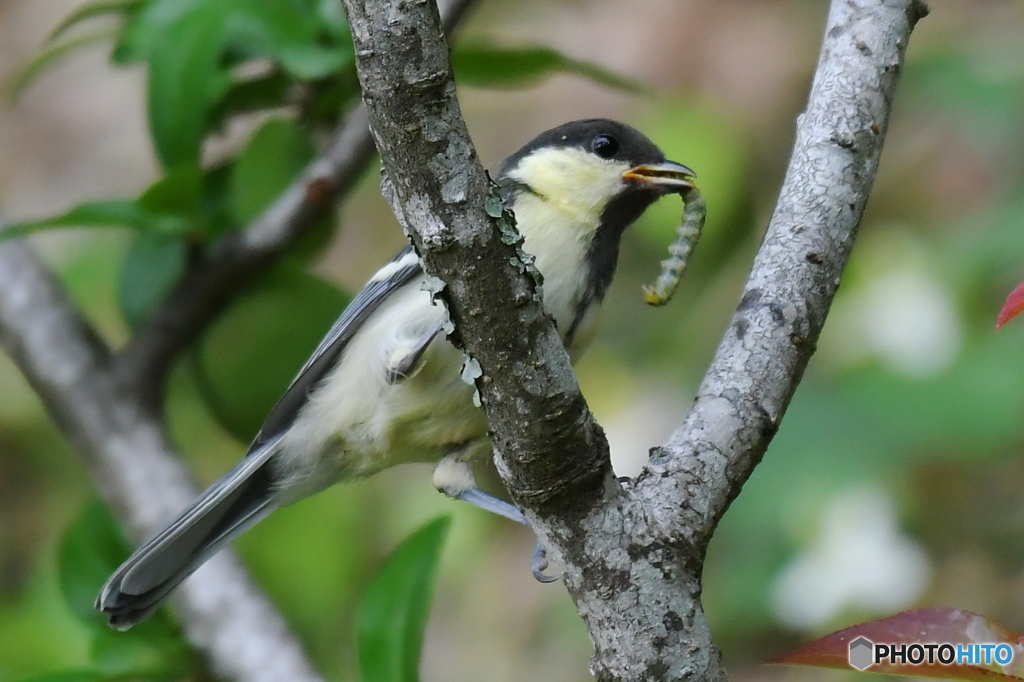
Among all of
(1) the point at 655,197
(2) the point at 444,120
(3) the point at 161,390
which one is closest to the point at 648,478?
(2) the point at 444,120

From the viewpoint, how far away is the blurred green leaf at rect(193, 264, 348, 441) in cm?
200

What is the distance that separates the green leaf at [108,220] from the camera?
1.86 metres

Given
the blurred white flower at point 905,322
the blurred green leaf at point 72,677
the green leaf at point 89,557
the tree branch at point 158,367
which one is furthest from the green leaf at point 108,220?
the blurred white flower at point 905,322

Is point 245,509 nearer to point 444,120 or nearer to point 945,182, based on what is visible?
point 444,120

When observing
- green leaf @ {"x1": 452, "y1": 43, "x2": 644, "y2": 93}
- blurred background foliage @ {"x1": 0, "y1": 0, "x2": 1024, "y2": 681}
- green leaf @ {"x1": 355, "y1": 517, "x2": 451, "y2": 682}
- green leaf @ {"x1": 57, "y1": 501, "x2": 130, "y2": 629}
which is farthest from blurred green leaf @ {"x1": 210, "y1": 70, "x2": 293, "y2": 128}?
green leaf @ {"x1": 355, "y1": 517, "x2": 451, "y2": 682}

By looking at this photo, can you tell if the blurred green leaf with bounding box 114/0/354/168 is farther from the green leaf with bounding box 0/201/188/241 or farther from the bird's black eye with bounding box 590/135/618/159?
the bird's black eye with bounding box 590/135/618/159

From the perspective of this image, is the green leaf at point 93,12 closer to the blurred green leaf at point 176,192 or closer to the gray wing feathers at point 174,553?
the blurred green leaf at point 176,192

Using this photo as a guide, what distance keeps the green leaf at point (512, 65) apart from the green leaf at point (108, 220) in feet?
2.01

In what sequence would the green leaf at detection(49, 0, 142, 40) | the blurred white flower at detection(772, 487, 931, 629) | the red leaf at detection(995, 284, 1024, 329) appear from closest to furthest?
the red leaf at detection(995, 284, 1024, 329) → the green leaf at detection(49, 0, 142, 40) → the blurred white flower at detection(772, 487, 931, 629)

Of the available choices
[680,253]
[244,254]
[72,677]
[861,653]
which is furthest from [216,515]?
[861,653]

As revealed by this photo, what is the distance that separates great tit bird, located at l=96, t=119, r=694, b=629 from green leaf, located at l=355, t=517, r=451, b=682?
142mm

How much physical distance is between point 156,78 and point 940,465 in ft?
6.37

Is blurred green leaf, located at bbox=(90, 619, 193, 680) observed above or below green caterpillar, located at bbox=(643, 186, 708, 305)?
below

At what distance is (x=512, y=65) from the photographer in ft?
7.17
